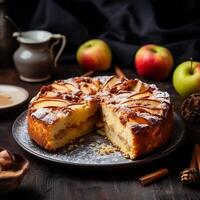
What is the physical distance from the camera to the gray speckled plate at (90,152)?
1.58m

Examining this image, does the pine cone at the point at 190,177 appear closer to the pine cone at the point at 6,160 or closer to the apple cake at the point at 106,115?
the apple cake at the point at 106,115

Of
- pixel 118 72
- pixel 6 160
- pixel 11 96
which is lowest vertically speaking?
pixel 118 72

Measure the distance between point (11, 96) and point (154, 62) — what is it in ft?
1.96

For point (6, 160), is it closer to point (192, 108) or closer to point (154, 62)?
point (192, 108)

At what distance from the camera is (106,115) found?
1777 millimetres

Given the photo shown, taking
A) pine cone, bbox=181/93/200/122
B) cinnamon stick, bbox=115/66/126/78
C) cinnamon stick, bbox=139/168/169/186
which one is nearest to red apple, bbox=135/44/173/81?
cinnamon stick, bbox=115/66/126/78

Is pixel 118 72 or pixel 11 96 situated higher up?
pixel 11 96

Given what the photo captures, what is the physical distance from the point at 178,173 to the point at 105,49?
90 cm

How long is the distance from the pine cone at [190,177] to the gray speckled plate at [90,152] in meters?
0.10

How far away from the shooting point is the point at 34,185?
1.55 meters

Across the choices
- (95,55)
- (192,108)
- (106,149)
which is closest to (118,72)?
(95,55)

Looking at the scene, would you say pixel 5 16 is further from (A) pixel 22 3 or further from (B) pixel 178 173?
(B) pixel 178 173

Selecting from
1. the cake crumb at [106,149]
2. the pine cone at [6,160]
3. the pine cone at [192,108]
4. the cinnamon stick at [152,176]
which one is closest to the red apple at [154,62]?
the pine cone at [192,108]

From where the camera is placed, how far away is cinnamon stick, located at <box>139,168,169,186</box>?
1538 mm
